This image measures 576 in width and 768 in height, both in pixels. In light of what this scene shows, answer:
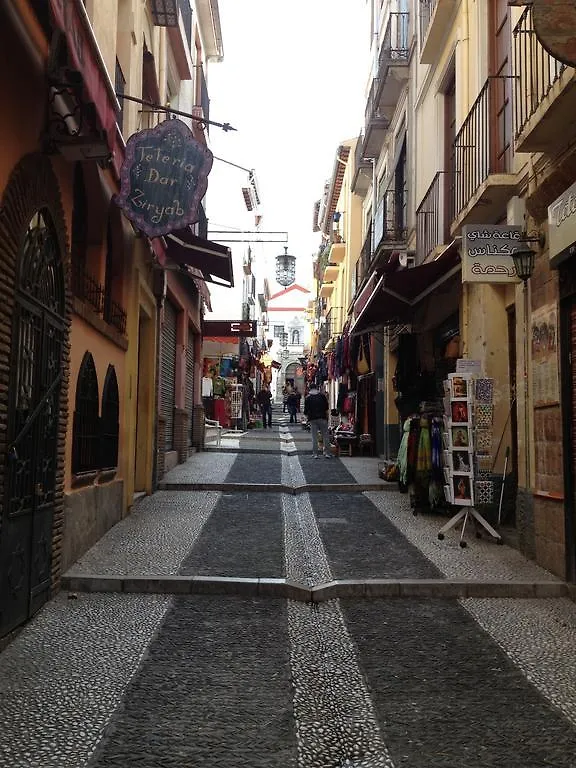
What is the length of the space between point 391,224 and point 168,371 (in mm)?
5844

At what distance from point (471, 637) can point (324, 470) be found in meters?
8.67

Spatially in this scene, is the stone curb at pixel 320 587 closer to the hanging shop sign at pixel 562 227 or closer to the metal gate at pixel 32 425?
the metal gate at pixel 32 425

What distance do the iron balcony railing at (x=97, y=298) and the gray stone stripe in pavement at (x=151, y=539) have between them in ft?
7.99

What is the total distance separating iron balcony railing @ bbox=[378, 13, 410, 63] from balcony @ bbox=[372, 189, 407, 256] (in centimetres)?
263

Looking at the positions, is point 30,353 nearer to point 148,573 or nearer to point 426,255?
point 148,573

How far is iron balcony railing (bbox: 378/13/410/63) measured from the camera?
14.4m

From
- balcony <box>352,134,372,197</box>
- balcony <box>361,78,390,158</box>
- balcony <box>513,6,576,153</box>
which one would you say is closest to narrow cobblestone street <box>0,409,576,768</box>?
balcony <box>513,6,576,153</box>

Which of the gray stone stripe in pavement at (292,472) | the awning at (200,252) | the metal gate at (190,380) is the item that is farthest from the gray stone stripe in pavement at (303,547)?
the metal gate at (190,380)

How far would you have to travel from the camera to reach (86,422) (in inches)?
285

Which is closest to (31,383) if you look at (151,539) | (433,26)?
(151,539)

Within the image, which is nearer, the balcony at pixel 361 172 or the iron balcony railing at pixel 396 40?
the iron balcony railing at pixel 396 40

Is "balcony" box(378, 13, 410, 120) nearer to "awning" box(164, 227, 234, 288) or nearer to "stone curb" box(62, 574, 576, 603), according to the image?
"awning" box(164, 227, 234, 288)

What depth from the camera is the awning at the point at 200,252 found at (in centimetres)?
1091

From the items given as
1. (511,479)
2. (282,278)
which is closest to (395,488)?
(511,479)
